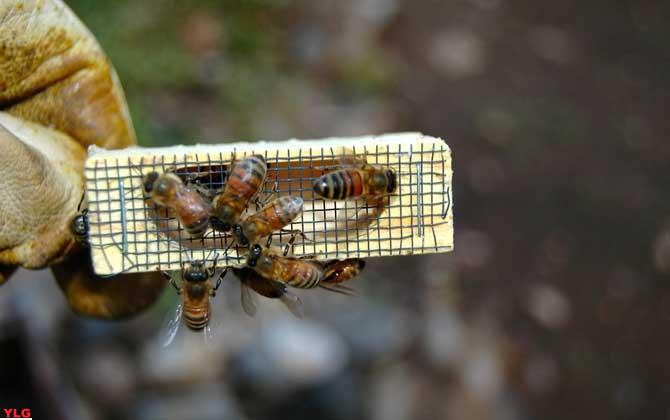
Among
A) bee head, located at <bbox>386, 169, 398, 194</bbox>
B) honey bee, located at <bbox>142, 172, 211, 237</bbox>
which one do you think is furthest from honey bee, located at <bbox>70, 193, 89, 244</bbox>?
bee head, located at <bbox>386, 169, 398, 194</bbox>

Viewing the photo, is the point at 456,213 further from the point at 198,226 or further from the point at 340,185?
the point at 198,226

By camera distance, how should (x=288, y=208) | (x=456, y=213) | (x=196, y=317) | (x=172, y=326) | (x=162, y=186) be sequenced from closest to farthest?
(x=162, y=186) → (x=288, y=208) → (x=196, y=317) → (x=172, y=326) → (x=456, y=213)

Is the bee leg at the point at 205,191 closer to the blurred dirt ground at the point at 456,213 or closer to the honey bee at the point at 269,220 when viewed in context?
the honey bee at the point at 269,220

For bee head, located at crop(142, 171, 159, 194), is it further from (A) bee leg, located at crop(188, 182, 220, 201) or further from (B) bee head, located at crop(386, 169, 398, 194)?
(B) bee head, located at crop(386, 169, 398, 194)

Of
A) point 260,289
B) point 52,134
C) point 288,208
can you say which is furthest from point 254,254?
→ point 52,134

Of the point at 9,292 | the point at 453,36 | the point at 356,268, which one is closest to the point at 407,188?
the point at 356,268

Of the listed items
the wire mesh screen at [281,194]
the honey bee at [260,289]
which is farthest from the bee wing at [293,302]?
the wire mesh screen at [281,194]

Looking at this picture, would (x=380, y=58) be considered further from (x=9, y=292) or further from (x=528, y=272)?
(x=9, y=292)
